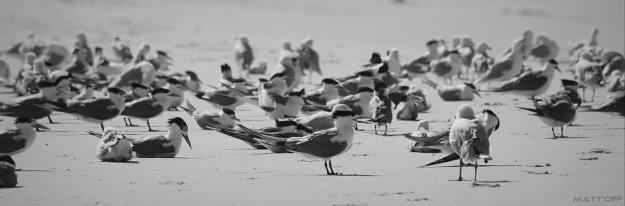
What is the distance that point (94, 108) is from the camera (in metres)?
13.2

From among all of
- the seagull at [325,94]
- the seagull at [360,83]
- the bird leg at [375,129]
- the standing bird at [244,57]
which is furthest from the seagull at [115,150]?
the standing bird at [244,57]

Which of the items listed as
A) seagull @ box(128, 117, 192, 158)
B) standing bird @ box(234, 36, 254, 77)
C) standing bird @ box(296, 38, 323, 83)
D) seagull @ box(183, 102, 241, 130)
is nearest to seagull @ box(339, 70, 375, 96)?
seagull @ box(183, 102, 241, 130)

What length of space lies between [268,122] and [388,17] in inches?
815

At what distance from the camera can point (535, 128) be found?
44.8 ft

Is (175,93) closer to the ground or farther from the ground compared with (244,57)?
farther from the ground

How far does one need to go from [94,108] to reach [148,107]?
80 cm

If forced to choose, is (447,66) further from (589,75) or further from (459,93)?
(459,93)

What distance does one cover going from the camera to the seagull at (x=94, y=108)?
43.0ft

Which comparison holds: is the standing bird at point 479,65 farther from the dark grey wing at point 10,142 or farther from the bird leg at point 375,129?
the dark grey wing at point 10,142

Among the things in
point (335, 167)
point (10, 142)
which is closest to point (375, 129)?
point (335, 167)

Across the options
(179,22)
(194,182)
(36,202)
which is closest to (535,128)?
(194,182)

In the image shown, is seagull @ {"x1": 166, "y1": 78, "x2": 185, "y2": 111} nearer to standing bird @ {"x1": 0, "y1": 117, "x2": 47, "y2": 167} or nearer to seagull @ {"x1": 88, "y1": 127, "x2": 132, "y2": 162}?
seagull @ {"x1": 88, "y1": 127, "x2": 132, "y2": 162}

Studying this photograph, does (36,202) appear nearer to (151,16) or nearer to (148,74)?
(148,74)

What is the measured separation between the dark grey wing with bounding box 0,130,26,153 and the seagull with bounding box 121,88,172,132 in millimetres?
3237
